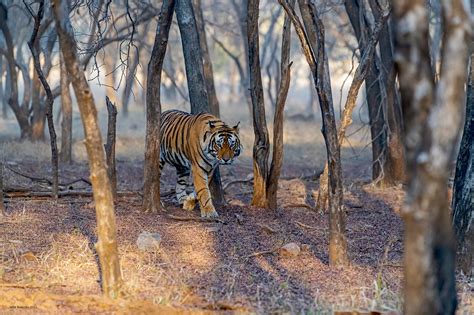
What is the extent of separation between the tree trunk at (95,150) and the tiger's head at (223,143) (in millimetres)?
3660

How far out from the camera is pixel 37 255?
7805 mm

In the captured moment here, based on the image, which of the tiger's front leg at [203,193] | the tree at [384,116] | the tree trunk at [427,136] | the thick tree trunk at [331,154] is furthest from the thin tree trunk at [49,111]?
the tree trunk at [427,136]

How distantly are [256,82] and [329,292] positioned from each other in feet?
13.1

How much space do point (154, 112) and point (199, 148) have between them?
847 mm

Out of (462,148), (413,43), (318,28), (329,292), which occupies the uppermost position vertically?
(318,28)

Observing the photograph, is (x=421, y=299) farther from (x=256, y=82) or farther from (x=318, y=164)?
(x=318, y=164)

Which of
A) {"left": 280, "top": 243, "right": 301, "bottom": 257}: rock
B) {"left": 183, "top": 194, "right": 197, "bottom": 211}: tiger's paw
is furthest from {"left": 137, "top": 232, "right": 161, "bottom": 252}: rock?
{"left": 183, "top": 194, "right": 197, "bottom": 211}: tiger's paw

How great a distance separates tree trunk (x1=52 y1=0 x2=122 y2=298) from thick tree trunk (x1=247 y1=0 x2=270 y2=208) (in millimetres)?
4060

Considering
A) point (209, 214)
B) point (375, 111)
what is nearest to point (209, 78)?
point (375, 111)

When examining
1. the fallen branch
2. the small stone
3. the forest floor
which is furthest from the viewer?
the fallen branch

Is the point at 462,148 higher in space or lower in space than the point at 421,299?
higher

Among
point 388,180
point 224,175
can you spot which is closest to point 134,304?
point 388,180

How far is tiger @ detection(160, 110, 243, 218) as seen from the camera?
10.1m

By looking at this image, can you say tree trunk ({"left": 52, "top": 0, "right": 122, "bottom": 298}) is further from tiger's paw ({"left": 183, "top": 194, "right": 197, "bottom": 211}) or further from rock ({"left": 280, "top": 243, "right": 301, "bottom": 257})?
tiger's paw ({"left": 183, "top": 194, "right": 197, "bottom": 211})
